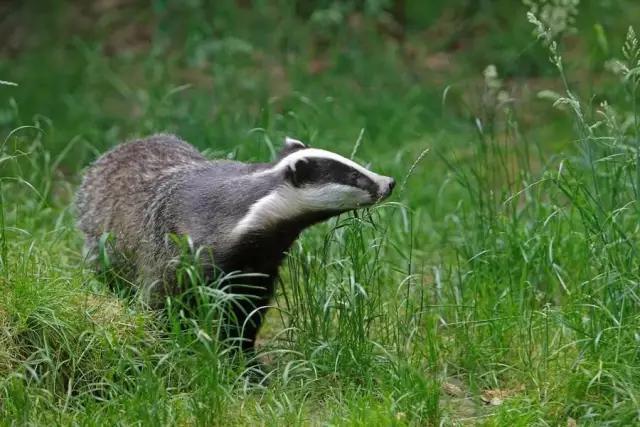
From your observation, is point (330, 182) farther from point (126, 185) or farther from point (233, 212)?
point (126, 185)

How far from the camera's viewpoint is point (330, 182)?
4957mm

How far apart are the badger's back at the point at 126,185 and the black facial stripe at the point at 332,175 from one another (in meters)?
0.86

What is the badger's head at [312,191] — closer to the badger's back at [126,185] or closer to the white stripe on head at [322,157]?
the white stripe on head at [322,157]

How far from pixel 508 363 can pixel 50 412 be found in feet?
5.90

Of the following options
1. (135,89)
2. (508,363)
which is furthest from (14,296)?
(135,89)

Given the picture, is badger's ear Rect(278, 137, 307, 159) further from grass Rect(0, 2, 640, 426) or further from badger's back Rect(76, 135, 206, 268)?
badger's back Rect(76, 135, 206, 268)

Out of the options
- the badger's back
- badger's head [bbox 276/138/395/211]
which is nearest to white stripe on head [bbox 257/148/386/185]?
badger's head [bbox 276/138/395/211]

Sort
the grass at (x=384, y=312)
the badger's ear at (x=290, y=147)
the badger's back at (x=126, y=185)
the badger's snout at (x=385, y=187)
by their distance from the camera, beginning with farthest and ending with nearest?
the badger's back at (x=126, y=185) → the badger's ear at (x=290, y=147) → the badger's snout at (x=385, y=187) → the grass at (x=384, y=312)

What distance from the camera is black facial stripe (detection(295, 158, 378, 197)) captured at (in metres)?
4.95

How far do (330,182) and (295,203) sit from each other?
0.16m

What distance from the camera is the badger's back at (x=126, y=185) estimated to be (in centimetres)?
570

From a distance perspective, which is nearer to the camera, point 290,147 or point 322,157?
point 322,157

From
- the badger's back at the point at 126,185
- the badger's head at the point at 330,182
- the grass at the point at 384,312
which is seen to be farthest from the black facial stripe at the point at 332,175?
the badger's back at the point at 126,185

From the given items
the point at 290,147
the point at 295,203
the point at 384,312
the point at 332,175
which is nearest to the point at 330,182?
the point at 332,175
